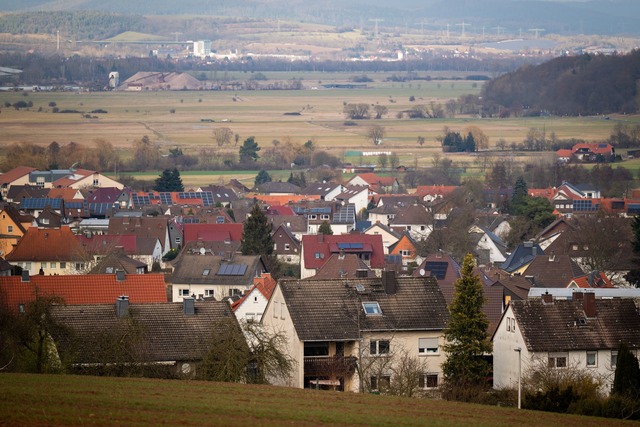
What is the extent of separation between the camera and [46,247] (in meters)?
51.3

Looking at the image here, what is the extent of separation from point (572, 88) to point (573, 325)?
14820cm

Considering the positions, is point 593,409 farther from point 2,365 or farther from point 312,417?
point 2,365

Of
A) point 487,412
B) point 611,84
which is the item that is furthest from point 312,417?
point 611,84

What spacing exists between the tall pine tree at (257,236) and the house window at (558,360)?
27297mm

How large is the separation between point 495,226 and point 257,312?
108 feet

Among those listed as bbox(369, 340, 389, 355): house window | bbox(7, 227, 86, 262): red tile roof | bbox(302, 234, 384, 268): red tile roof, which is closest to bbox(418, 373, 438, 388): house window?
bbox(369, 340, 389, 355): house window

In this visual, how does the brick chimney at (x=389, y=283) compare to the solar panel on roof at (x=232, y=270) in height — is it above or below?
below

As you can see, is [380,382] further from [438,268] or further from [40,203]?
[40,203]

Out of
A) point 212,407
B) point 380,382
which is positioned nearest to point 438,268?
point 380,382

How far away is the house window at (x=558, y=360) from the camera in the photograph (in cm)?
2613

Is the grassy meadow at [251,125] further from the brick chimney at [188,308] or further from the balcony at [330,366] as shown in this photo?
the balcony at [330,366]

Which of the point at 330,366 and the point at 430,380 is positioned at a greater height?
the point at 330,366

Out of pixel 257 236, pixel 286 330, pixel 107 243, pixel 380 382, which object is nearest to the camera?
pixel 380 382

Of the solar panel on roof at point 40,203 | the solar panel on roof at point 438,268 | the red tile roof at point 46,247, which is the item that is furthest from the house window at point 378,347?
the solar panel on roof at point 40,203
